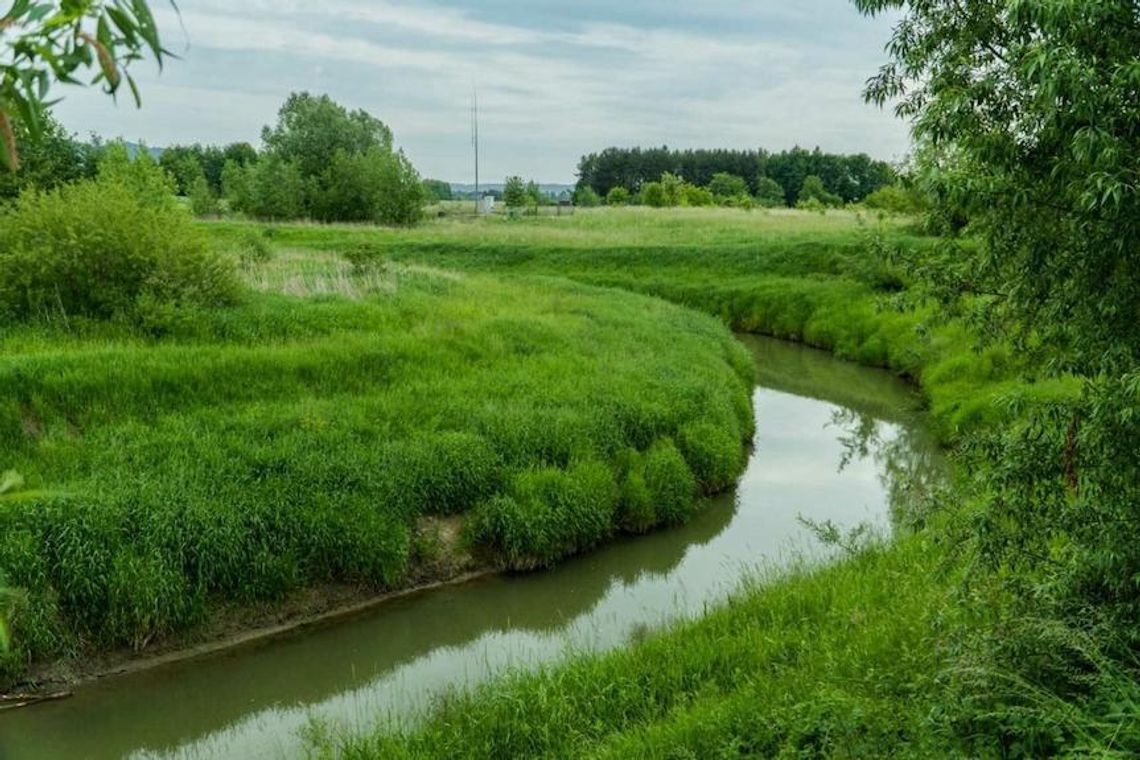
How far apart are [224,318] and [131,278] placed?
164 cm

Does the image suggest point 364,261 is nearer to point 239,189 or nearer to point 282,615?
point 282,615

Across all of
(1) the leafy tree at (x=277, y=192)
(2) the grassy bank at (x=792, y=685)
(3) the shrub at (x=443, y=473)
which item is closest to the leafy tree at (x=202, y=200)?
(1) the leafy tree at (x=277, y=192)

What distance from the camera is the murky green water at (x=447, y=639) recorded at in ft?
25.7

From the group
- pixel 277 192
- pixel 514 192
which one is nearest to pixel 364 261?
pixel 277 192

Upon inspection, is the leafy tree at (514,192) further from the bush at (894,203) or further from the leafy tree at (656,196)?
the bush at (894,203)

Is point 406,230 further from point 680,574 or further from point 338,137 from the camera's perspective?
point 680,574

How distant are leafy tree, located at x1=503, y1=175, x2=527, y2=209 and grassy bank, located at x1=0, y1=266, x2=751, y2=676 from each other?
5809 centimetres

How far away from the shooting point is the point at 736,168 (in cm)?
11481

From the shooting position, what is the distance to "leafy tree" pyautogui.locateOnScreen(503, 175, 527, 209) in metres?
74.3

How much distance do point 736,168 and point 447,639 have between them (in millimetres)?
111520

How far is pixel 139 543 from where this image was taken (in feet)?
29.8

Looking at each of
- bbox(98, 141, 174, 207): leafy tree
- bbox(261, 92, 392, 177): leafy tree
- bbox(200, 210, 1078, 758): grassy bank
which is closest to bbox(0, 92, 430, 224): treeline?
bbox(261, 92, 392, 177): leafy tree

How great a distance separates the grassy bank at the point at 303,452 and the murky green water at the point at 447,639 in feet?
1.75

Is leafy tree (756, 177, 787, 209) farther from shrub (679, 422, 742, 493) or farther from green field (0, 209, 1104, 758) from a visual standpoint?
shrub (679, 422, 742, 493)
